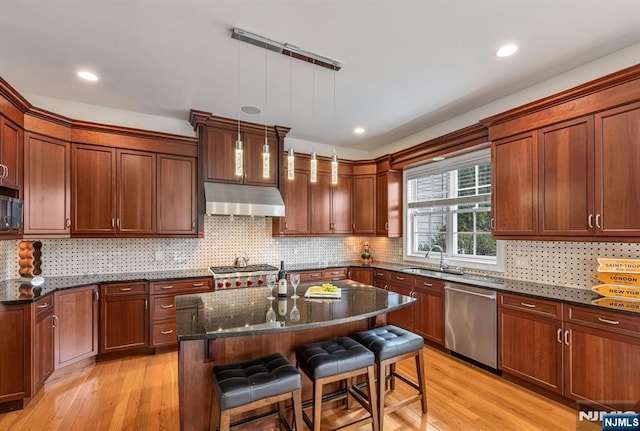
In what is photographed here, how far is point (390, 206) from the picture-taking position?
16.4 ft

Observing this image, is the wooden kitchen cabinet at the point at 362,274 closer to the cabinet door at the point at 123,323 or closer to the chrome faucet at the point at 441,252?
the chrome faucet at the point at 441,252

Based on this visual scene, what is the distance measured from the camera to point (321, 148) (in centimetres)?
538

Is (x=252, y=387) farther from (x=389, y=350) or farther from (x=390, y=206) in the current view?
(x=390, y=206)

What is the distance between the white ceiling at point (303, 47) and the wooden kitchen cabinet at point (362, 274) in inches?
97.6

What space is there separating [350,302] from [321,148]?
3550mm

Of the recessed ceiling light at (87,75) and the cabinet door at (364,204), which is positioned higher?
the recessed ceiling light at (87,75)

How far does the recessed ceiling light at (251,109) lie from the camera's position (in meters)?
3.77

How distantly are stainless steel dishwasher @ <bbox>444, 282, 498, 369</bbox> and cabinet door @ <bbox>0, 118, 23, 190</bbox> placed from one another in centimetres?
453

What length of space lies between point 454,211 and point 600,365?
232cm

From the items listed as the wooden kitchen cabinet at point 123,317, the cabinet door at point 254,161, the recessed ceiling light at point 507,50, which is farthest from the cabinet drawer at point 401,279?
the wooden kitchen cabinet at point 123,317

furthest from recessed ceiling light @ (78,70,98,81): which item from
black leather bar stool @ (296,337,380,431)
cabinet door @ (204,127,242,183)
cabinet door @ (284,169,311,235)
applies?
black leather bar stool @ (296,337,380,431)

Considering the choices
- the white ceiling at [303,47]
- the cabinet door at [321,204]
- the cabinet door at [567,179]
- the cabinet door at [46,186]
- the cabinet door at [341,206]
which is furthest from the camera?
the cabinet door at [341,206]

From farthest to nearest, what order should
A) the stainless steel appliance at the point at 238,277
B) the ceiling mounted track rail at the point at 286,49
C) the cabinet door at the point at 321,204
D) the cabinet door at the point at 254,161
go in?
1. the cabinet door at the point at 321,204
2. the cabinet door at the point at 254,161
3. the stainless steel appliance at the point at 238,277
4. the ceiling mounted track rail at the point at 286,49

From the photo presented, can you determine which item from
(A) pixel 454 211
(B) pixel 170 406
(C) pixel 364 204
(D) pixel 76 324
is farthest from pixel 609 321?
(D) pixel 76 324
